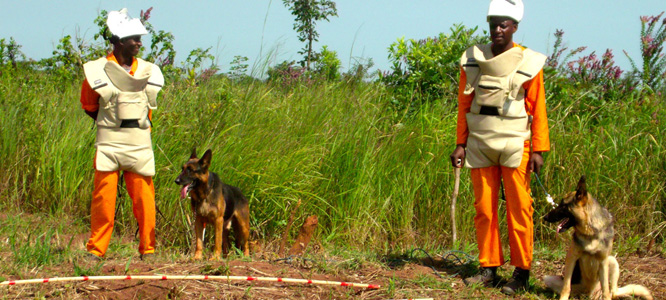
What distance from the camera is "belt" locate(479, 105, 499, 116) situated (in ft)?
16.6

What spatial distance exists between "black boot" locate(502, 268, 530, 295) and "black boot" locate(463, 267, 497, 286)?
0.13 meters

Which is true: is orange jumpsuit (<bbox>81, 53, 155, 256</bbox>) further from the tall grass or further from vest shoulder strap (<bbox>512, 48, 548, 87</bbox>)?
vest shoulder strap (<bbox>512, 48, 548, 87</bbox>)

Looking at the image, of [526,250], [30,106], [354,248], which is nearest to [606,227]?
[526,250]

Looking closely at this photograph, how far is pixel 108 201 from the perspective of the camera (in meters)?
5.64

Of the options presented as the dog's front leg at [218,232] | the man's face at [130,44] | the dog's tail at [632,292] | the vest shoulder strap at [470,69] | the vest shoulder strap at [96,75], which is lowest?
the dog's tail at [632,292]

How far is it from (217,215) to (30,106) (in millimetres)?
3734

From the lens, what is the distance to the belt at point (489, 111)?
5.06 meters

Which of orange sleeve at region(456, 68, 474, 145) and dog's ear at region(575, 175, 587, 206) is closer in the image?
dog's ear at region(575, 175, 587, 206)

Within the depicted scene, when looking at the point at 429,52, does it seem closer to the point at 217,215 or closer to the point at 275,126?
the point at 275,126

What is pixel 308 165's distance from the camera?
7309 mm

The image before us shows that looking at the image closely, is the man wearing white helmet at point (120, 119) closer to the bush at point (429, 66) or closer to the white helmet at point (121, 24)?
the white helmet at point (121, 24)

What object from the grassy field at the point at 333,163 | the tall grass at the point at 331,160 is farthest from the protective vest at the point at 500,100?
the tall grass at the point at 331,160

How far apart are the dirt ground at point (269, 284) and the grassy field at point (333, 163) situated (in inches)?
43.1

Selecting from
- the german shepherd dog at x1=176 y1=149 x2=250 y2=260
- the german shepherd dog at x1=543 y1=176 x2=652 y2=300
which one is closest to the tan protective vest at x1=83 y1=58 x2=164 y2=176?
the german shepherd dog at x1=176 y1=149 x2=250 y2=260
